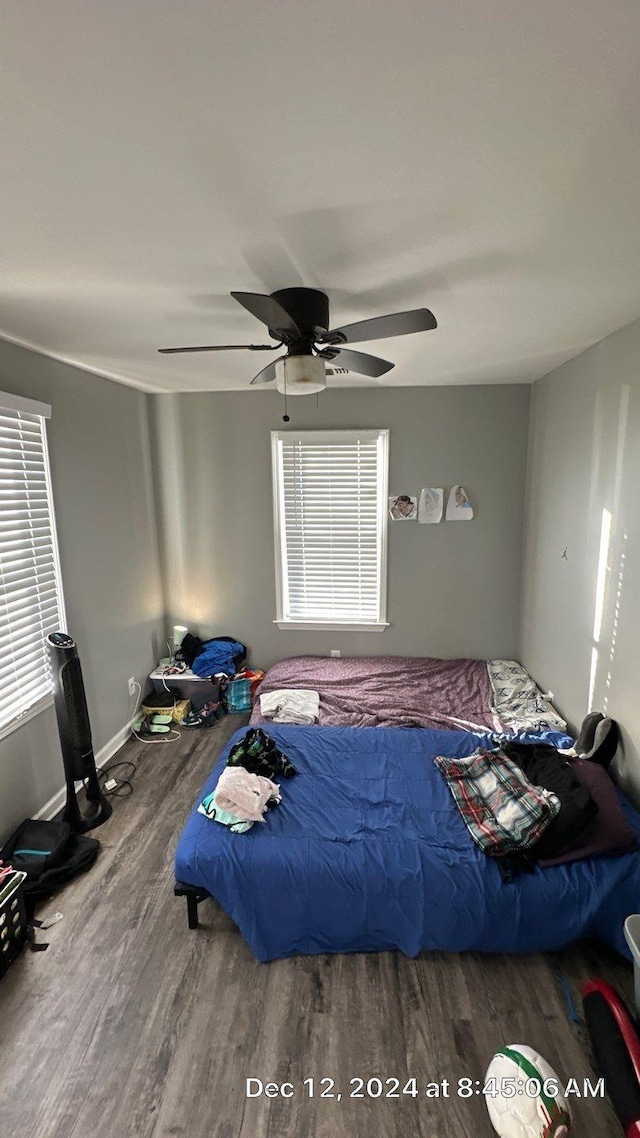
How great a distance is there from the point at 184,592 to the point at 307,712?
1737 mm

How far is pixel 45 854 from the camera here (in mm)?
2289

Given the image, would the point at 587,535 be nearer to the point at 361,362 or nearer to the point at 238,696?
the point at 361,362

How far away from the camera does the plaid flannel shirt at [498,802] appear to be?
75.9 inches

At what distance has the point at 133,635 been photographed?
3684 mm

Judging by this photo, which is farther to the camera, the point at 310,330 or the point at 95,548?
the point at 95,548

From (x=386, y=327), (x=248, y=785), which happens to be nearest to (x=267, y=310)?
(x=386, y=327)

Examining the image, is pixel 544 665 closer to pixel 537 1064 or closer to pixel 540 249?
pixel 537 1064

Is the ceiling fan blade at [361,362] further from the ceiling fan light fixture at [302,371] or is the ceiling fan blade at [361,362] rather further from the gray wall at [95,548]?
the gray wall at [95,548]

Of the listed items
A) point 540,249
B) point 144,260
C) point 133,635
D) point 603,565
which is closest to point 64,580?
point 133,635

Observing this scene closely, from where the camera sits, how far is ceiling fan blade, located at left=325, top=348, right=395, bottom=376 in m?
2.05

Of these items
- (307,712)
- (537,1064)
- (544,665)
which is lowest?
(537,1064)

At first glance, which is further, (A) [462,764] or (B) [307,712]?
(B) [307,712]

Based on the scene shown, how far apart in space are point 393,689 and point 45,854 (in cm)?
238

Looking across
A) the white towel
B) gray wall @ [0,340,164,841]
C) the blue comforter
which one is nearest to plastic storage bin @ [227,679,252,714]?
the white towel
